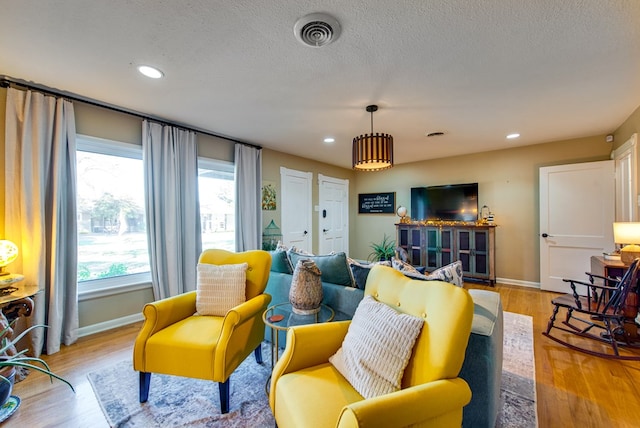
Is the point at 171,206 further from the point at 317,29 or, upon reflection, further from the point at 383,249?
the point at 383,249

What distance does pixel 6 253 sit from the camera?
206 centimetres

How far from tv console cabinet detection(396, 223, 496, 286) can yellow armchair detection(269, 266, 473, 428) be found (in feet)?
12.1

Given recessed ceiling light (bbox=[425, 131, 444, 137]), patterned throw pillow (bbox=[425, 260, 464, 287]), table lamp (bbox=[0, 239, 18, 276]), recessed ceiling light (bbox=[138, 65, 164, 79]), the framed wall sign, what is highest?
recessed ceiling light (bbox=[138, 65, 164, 79])

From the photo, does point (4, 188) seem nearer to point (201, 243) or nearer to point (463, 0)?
point (201, 243)

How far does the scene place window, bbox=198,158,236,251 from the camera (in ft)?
12.3

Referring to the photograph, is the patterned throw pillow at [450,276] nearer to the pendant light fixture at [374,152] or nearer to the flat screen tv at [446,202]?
the pendant light fixture at [374,152]

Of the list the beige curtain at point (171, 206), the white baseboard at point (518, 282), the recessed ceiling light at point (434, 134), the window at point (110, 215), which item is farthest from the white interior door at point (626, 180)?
the window at point (110, 215)

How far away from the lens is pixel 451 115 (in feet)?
9.84

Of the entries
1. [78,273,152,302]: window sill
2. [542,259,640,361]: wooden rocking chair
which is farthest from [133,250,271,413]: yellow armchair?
[542,259,640,361]: wooden rocking chair

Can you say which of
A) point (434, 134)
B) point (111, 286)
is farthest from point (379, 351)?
point (434, 134)

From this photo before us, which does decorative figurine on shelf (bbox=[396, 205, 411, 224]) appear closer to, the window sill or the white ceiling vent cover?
the white ceiling vent cover

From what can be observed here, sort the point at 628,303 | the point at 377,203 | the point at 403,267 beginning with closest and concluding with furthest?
the point at 403,267 < the point at 628,303 < the point at 377,203

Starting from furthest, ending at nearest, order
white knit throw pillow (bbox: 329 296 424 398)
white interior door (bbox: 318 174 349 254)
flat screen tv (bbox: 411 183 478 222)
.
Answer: white interior door (bbox: 318 174 349 254) → flat screen tv (bbox: 411 183 478 222) → white knit throw pillow (bbox: 329 296 424 398)

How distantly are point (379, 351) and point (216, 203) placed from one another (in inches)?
133
